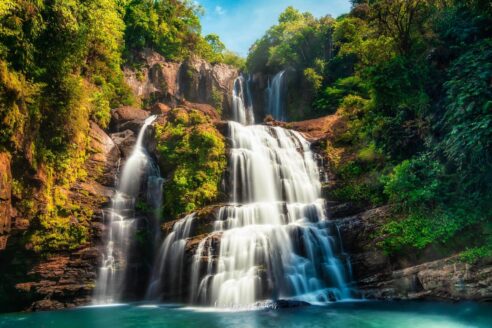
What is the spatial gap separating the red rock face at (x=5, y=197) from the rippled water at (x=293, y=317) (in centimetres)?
285

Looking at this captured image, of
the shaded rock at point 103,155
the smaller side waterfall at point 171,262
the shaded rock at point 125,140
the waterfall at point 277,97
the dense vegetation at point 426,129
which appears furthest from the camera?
the waterfall at point 277,97

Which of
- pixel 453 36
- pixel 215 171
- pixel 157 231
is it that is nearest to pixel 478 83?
pixel 453 36

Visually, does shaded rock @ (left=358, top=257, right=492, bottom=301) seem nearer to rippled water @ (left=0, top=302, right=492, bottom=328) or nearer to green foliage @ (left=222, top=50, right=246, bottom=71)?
rippled water @ (left=0, top=302, right=492, bottom=328)

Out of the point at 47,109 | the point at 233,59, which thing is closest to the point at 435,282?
the point at 47,109

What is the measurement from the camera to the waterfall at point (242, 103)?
29797 millimetres

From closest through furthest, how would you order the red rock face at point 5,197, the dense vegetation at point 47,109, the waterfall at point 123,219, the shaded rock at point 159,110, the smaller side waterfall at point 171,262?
the red rock face at point 5,197 → the dense vegetation at point 47,109 → the smaller side waterfall at point 171,262 → the waterfall at point 123,219 → the shaded rock at point 159,110

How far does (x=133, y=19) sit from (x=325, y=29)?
16.9m

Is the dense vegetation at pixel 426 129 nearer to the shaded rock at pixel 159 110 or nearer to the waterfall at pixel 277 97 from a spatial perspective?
the waterfall at pixel 277 97

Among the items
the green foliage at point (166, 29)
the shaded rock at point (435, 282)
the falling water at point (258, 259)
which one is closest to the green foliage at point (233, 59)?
the green foliage at point (166, 29)

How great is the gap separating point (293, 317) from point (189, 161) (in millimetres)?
10338

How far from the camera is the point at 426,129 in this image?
13992 millimetres

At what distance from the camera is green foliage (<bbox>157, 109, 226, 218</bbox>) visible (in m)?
16.8

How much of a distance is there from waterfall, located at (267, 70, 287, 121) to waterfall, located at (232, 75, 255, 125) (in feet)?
5.56

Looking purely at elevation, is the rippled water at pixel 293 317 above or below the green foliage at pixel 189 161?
below
